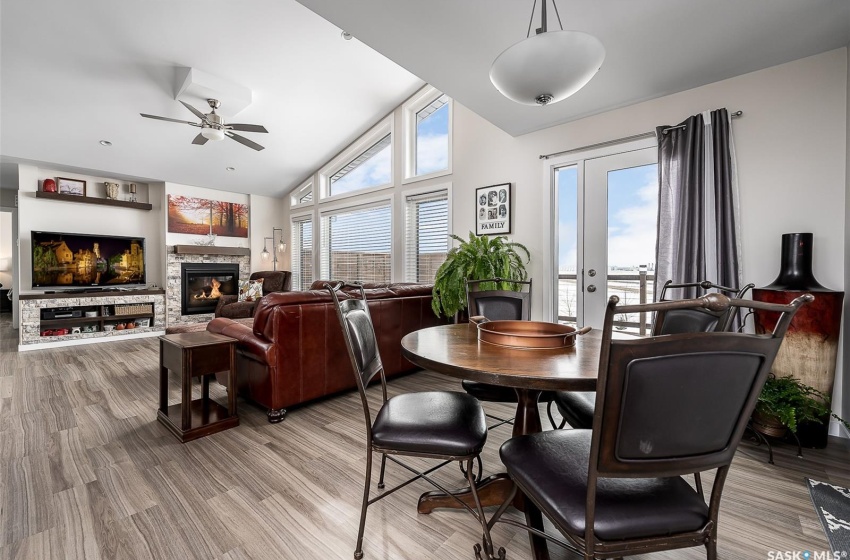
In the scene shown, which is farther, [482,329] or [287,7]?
[287,7]

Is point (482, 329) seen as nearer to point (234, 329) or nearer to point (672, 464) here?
point (672, 464)

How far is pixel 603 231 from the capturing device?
327cm

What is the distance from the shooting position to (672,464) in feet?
2.63

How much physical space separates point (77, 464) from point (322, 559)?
1645mm

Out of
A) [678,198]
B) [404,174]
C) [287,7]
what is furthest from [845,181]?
[287,7]

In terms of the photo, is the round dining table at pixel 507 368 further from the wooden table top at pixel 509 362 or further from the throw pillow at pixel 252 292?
the throw pillow at pixel 252 292

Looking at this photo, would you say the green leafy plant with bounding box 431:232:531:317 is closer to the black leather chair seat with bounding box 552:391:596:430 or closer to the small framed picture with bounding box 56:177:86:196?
the black leather chair seat with bounding box 552:391:596:430

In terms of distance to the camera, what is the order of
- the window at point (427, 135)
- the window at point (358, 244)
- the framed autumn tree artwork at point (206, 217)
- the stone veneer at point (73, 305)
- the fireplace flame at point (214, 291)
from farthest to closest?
1. the fireplace flame at point (214, 291)
2. the framed autumn tree artwork at point (206, 217)
3. the window at point (358, 244)
4. the window at point (427, 135)
5. the stone veneer at point (73, 305)

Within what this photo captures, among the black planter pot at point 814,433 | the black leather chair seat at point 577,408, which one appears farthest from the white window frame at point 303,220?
the black planter pot at point 814,433

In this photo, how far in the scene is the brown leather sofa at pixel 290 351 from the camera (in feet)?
→ 8.16

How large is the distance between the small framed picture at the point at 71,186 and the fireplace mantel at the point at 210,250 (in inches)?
56.5

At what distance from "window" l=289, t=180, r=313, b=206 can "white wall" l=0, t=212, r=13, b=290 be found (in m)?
6.43

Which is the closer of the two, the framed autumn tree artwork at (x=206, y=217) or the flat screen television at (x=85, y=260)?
the flat screen television at (x=85, y=260)

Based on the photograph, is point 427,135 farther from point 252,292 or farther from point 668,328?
point 668,328
